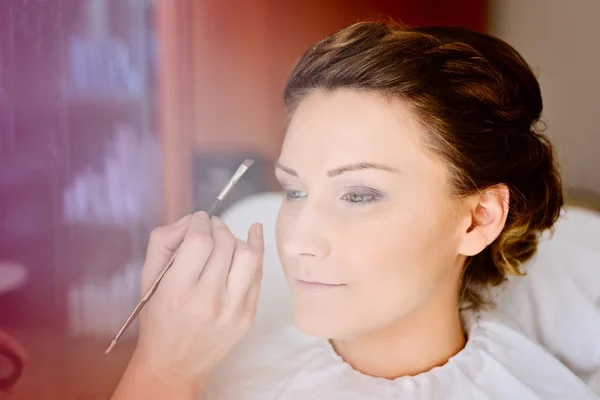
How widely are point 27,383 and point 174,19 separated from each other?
1.32 feet

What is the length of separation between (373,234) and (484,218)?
16cm

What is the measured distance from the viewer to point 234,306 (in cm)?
60

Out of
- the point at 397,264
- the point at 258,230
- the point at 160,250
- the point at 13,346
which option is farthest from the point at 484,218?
the point at 13,346

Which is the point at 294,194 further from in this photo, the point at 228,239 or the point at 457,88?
the point at 457,88

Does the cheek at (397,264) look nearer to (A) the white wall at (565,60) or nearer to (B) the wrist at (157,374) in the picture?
(B) the wrist at (157,374)

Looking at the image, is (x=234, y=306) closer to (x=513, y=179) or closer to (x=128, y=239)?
(x=128, y=239)

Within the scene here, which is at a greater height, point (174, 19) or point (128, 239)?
point (174, 19)

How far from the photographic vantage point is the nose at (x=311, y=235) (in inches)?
24.5

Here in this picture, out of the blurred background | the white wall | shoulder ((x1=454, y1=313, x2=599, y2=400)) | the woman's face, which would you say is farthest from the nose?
the white wall

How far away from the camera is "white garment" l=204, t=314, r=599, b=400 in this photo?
0.69m

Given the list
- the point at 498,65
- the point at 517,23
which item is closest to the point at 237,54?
the point at 498,65

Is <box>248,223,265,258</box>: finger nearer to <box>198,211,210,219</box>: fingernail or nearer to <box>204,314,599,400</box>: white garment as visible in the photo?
<box>198,211,210,219</box>: fingernail

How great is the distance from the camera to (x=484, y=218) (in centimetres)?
70

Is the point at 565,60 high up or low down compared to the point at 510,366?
up
